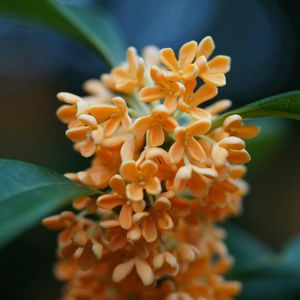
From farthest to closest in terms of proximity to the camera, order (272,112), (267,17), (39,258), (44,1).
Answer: (267,17) < (39,258) < (44,1) < (272,112)

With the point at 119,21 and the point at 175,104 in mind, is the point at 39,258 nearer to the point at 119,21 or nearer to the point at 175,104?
the point at 175,104

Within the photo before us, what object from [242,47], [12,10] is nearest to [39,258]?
[12,10]

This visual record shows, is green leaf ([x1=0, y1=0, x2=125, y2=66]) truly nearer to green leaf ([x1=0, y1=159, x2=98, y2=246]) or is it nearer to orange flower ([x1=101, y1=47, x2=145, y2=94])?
orange flower ([x1=101, y1=47, x2=145, y2=94])

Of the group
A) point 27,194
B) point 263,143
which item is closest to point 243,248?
point 263,143

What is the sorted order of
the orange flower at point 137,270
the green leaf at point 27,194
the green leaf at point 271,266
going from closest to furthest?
the green leaf at point 27,194 → the orange flower at point 137,270 → the green leaf at point 271,266

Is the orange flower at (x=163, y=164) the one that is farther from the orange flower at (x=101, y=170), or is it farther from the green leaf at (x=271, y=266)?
the green leaf at (x=271, y=266)


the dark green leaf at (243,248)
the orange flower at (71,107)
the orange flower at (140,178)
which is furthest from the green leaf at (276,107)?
the dark green leaf at (243,248)

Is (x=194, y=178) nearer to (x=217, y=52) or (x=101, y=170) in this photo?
(x=101, y=170)
